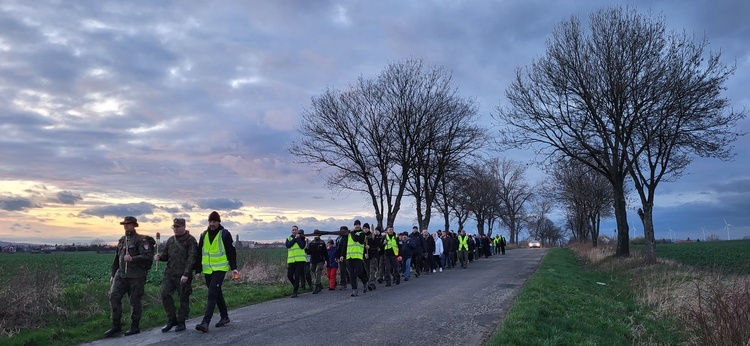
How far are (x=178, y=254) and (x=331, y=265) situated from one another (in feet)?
28.4

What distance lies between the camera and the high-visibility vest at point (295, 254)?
15047 mm

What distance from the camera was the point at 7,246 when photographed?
81.4 meters

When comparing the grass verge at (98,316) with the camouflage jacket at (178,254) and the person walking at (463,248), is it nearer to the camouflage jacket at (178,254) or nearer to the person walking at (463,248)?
the camouflage jacket at (178,254)

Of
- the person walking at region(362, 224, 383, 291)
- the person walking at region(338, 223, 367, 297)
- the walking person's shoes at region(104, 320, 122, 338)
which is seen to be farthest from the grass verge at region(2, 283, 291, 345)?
the person walking at region(362, 224, 383, 291)

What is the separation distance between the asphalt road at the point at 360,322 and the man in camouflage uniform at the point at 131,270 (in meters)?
0.45

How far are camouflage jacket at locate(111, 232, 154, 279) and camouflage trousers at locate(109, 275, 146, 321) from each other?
0.11 metres

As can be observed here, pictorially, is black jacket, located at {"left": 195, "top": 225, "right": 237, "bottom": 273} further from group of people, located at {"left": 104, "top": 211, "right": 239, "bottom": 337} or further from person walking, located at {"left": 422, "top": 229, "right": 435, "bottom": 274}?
person walking, located at {"left": 422, "top": 229, "right": 435, "bottom": 274}

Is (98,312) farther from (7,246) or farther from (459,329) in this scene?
(7,246)

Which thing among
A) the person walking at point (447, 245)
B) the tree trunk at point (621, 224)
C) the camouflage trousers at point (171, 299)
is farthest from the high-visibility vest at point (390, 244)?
the tree trunk at point (621, 224)

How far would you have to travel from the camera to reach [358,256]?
14.9 m

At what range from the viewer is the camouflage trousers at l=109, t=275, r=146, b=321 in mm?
9547

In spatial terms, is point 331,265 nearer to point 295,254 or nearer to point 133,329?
point 295,254

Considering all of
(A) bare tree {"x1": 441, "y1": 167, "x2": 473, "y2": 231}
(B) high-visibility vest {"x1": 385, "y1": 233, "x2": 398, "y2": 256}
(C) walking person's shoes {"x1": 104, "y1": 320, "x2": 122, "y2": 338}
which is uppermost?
(A) bare tree {"x1": 441, "y1": 167, "x2": 473, "y2": 231}

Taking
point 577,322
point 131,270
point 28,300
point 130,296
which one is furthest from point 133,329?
point 577,322
